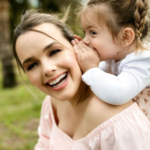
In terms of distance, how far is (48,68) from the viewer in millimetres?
1834

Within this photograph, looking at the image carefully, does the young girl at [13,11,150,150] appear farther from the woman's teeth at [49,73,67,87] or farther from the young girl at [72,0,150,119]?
the young girl at [72,0,150,119]

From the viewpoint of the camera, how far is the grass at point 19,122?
14.0 ft

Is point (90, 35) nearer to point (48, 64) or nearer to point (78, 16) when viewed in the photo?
point (78, 16)

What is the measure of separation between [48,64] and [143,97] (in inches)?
29.6

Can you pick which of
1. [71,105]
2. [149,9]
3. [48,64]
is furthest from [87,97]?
[149,9]

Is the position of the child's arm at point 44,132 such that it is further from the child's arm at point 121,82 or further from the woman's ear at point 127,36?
the woman's ear at point 127,36

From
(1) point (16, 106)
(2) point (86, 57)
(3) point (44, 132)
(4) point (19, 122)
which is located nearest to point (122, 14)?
(2) point (86, 57)

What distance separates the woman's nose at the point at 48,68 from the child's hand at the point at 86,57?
8.4 inches

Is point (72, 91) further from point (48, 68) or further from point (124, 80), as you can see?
point (124, 80)

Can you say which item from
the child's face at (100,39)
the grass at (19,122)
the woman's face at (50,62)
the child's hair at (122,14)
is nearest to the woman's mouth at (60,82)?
the woman's face at (50,62)

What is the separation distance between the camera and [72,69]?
1.88 m

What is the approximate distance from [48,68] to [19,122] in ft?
11.8

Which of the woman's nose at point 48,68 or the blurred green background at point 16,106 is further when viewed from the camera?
the blurred green background at point 16,106

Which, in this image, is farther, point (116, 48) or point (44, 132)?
point (44, 132)
